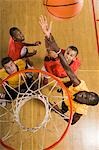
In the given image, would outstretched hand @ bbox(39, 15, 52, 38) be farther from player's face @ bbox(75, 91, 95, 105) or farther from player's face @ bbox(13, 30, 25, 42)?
player's face @ bbox(75, 91, 95, 105)

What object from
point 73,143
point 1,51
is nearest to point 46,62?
point 1,51

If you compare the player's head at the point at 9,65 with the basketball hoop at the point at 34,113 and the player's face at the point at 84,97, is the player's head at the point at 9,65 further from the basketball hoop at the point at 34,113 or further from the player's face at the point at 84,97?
the player's face at the point at 84,97

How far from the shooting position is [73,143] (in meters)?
2.38

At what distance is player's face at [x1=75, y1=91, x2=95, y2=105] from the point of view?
94.9 inches

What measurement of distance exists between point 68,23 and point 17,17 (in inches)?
16.3

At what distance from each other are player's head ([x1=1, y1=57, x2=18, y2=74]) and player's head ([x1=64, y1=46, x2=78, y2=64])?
40cm

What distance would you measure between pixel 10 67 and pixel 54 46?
1.23ft

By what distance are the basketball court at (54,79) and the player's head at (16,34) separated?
0.03 meters

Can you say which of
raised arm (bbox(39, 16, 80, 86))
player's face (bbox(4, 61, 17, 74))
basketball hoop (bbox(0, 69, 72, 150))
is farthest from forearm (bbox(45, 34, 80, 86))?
player's face (bbox(4, 61, 17, 74))

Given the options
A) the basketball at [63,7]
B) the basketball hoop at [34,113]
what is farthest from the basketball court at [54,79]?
the basketball at [63,7]

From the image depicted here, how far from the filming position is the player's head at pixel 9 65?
250cm

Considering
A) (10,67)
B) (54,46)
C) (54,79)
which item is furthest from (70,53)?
(10,67)

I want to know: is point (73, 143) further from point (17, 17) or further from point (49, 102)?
point (17, 17)

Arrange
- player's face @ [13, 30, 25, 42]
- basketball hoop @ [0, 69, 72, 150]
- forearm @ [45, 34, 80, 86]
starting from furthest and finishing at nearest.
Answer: player's face @ [13, 30, 25, 42]
forearm @ [45, 34, 80, 86]
basketball hoop @ [0, 69, 72, 150]
